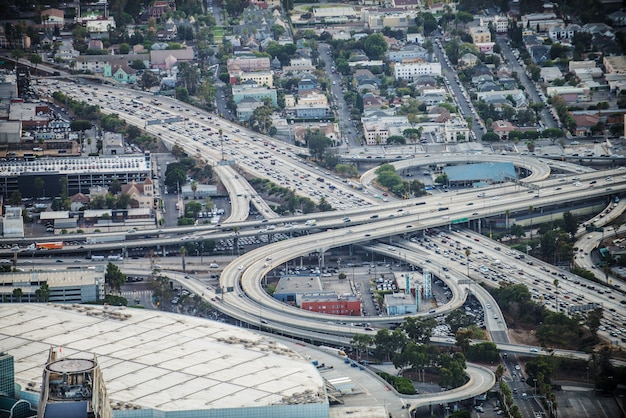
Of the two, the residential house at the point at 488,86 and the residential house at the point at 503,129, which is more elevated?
the residential house at the point at 488,86

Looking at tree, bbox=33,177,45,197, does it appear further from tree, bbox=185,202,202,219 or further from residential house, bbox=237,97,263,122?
residential house, bbox=237,97,263,122

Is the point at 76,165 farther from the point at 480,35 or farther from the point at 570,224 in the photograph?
the point at 480,35

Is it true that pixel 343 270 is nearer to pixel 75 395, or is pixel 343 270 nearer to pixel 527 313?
pixel 527 313

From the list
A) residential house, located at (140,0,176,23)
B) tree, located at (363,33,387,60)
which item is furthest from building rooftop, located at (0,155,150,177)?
residential house, located at (140,0,176,23)

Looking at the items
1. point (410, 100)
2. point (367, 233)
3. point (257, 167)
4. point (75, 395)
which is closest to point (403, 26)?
point (410, 100)

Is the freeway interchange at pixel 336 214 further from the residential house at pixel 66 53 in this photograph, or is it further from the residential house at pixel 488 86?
the residential house at pixel 488 86

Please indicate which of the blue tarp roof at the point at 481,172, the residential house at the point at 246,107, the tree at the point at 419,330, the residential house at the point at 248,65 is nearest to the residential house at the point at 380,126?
the blue tarp roof at the point at 481,172
